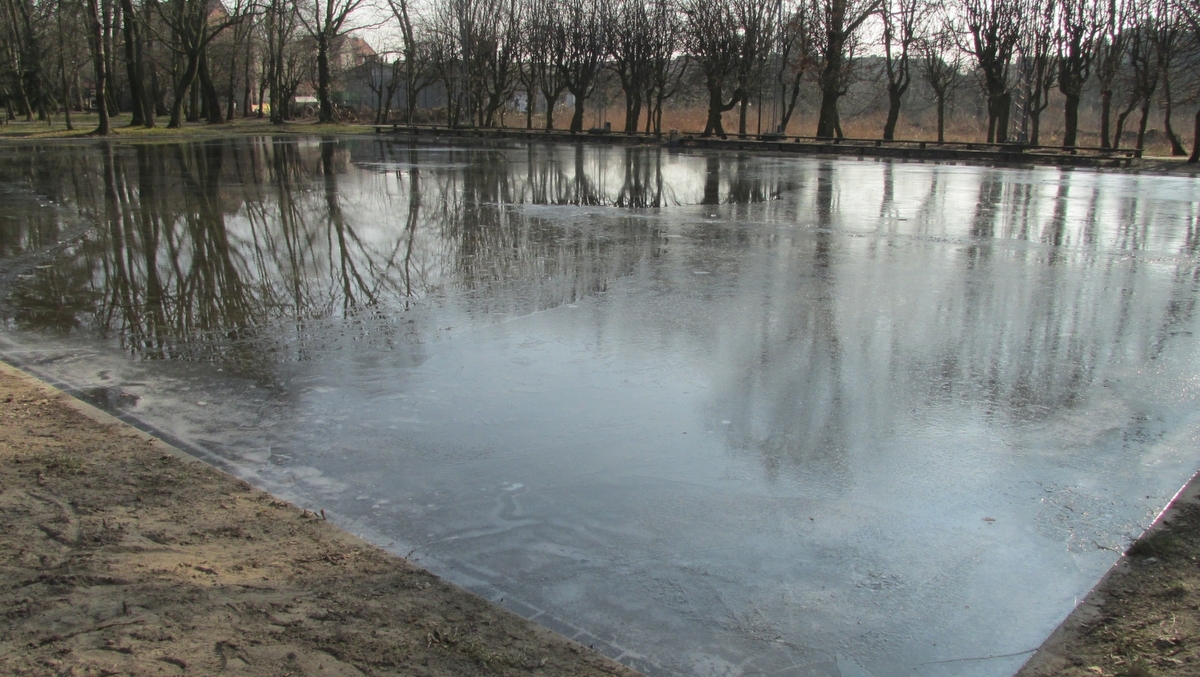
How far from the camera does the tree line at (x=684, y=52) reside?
36344 mm

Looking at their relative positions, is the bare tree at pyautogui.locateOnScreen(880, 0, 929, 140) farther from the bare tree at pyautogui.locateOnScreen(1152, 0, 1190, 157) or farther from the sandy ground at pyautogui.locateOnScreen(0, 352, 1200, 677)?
the sandy ground at pyautogui.locateOnScreen(0, 352, 1200, 677)

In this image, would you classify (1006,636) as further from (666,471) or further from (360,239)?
(360,239)

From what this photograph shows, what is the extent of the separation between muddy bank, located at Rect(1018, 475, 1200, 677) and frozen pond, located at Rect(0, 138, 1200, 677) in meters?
0.14

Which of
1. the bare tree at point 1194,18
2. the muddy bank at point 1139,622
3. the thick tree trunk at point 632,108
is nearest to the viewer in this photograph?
the muddy bank at point 1139,622

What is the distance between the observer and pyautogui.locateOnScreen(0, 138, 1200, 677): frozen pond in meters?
3.85

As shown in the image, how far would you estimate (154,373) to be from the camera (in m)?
6.46

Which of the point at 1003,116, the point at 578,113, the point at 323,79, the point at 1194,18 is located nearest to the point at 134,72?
the point at 323,79

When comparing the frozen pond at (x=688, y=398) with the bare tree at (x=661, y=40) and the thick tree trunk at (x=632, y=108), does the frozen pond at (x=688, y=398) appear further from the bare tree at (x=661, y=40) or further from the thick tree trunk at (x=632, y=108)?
the thick tree trunk at (x=632, y=108)

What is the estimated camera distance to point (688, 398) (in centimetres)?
606

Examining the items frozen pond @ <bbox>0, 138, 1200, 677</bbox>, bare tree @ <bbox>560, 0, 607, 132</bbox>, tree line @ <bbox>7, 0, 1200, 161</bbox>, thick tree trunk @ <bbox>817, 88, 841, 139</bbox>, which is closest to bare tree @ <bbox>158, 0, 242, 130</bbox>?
tree line @ <bbox>7, 0, 1200, 161</bbox>

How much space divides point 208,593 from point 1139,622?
3.67 m

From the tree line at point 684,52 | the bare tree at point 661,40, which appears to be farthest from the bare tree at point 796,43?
the bare tree at point 661,40

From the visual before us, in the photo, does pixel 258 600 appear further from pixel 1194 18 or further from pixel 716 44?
pixel 716 44

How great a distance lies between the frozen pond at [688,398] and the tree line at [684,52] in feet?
79.4
